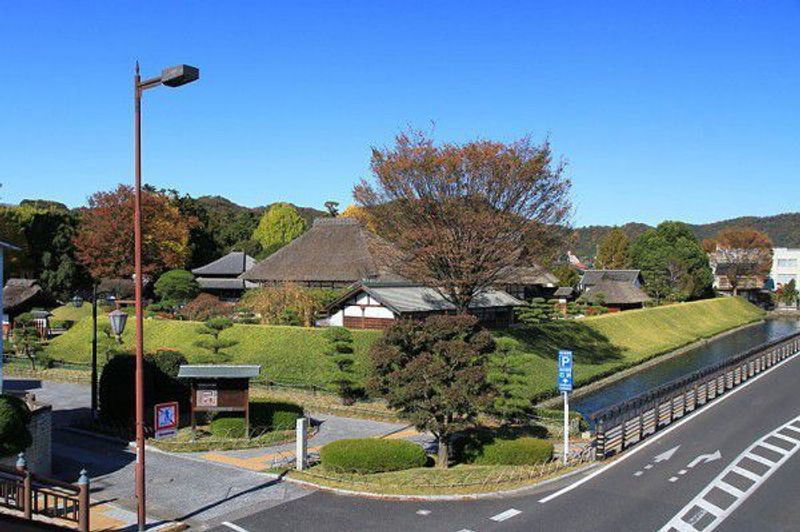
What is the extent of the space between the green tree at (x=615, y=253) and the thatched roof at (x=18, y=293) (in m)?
73.4

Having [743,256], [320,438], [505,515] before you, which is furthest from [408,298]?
[743,256]

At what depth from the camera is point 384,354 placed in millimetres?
17672

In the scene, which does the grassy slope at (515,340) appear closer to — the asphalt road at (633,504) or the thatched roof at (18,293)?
the thatched roof at (18,293)

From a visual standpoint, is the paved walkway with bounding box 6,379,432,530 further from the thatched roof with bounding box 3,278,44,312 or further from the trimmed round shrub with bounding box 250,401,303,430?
the thatched roof with bounding box 3,278,44,312

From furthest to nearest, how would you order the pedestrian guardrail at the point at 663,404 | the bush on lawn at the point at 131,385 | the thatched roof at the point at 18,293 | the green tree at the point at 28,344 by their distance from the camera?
the thatched roof at the point at 18,293, the green tree at the point at 28,344, the bush on lawn at the point at 131,385, the pedestrian guardrail at the point at 663,404

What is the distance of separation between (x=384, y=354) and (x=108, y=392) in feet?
33.4

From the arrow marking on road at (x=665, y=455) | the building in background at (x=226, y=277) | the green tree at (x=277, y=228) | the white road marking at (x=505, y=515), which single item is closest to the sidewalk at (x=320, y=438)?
the white road marking at (x=505, y=515)

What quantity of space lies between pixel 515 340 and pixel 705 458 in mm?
15026

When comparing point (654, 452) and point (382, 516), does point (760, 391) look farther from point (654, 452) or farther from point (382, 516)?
point (382, 516)

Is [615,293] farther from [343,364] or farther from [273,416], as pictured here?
[273,416]

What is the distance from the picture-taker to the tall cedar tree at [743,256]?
91.1 meters

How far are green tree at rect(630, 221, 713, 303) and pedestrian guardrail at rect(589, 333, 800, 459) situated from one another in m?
39.8

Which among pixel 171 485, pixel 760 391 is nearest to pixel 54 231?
pixel 171 485

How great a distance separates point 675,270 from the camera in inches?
2955
